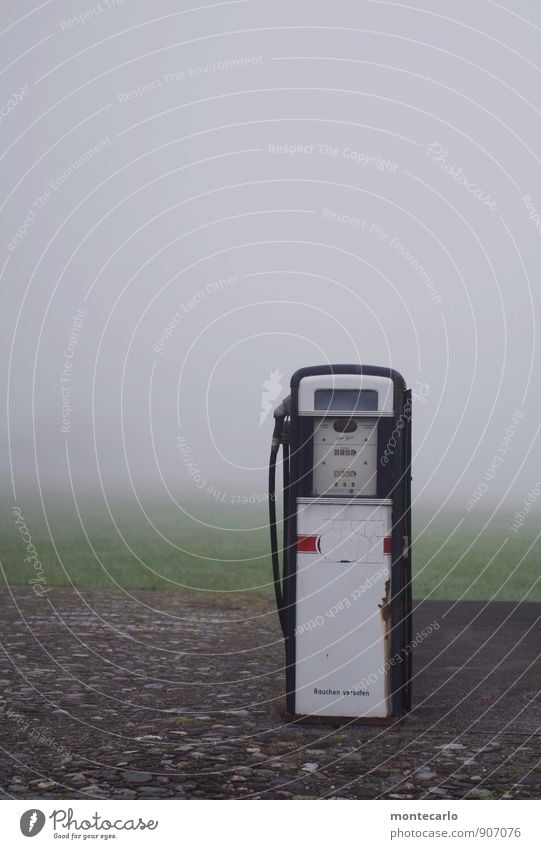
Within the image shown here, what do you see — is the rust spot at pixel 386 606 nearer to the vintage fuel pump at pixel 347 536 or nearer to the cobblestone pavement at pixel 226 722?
the vintage fuel pump at pixel 347 536

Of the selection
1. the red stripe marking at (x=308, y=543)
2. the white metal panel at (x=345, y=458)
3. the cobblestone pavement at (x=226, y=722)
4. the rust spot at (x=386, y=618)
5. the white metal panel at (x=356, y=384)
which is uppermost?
the white metal panel at (x=356, y=384)

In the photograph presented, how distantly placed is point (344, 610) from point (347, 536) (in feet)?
1.62

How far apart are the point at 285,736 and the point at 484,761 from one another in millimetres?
1301

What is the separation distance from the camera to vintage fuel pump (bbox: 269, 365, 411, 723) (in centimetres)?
696

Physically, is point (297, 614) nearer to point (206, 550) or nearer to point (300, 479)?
point (300, 479)

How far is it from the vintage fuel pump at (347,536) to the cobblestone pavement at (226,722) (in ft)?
1.13

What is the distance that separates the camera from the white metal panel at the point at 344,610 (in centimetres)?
695

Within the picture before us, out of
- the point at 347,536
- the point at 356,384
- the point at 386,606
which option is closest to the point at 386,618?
the point at 386,606

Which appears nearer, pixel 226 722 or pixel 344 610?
pixel 344 610

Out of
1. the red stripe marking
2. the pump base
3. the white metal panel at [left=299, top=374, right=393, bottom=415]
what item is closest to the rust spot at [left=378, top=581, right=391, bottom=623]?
the red stripe marking

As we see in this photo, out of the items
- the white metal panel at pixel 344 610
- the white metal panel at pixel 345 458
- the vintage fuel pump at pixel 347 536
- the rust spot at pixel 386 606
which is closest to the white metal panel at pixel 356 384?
the vintage fuel pump at pixel 347 536

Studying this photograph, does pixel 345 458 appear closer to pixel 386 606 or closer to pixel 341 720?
pixel 386 606

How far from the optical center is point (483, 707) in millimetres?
7762

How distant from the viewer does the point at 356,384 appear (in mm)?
6988
